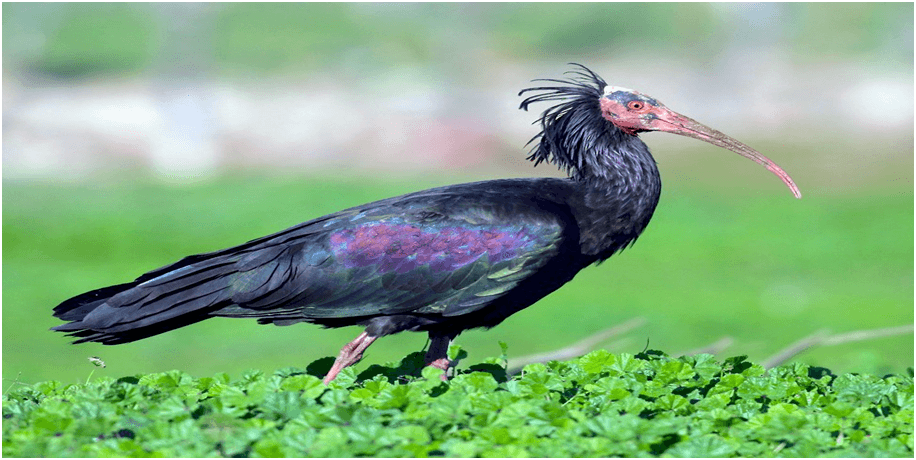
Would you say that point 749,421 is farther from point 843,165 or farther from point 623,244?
point 843,165

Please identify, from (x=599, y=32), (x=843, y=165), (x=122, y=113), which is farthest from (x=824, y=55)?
(x=122, y=113)

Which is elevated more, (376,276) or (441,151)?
(441,151)

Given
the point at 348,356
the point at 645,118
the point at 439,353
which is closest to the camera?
the point at 348,356

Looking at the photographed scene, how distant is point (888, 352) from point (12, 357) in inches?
347

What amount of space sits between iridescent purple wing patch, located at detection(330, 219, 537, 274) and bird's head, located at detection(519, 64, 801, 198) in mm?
907

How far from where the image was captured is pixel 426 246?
670 centimetres

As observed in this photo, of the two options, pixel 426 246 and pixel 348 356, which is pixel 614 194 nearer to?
pixel 426 246

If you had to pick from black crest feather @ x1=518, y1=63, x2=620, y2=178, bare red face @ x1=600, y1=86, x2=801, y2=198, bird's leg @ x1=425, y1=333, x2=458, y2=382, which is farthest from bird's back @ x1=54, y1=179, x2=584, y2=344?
bare red face @ x1=600, y1=86, x2=801, y2=198

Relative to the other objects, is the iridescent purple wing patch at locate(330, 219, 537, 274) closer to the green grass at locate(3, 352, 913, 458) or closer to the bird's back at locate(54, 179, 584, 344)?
the bird's back at locate(54, 179, 584, 344)

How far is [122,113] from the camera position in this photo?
34531mm

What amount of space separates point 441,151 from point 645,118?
22.3 metres

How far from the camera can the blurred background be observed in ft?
48.3

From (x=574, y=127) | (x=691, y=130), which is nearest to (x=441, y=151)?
(x=574, y=127)

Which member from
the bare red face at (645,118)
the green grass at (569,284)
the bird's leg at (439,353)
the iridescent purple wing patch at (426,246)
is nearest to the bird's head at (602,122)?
the bare red face at (645,118)
